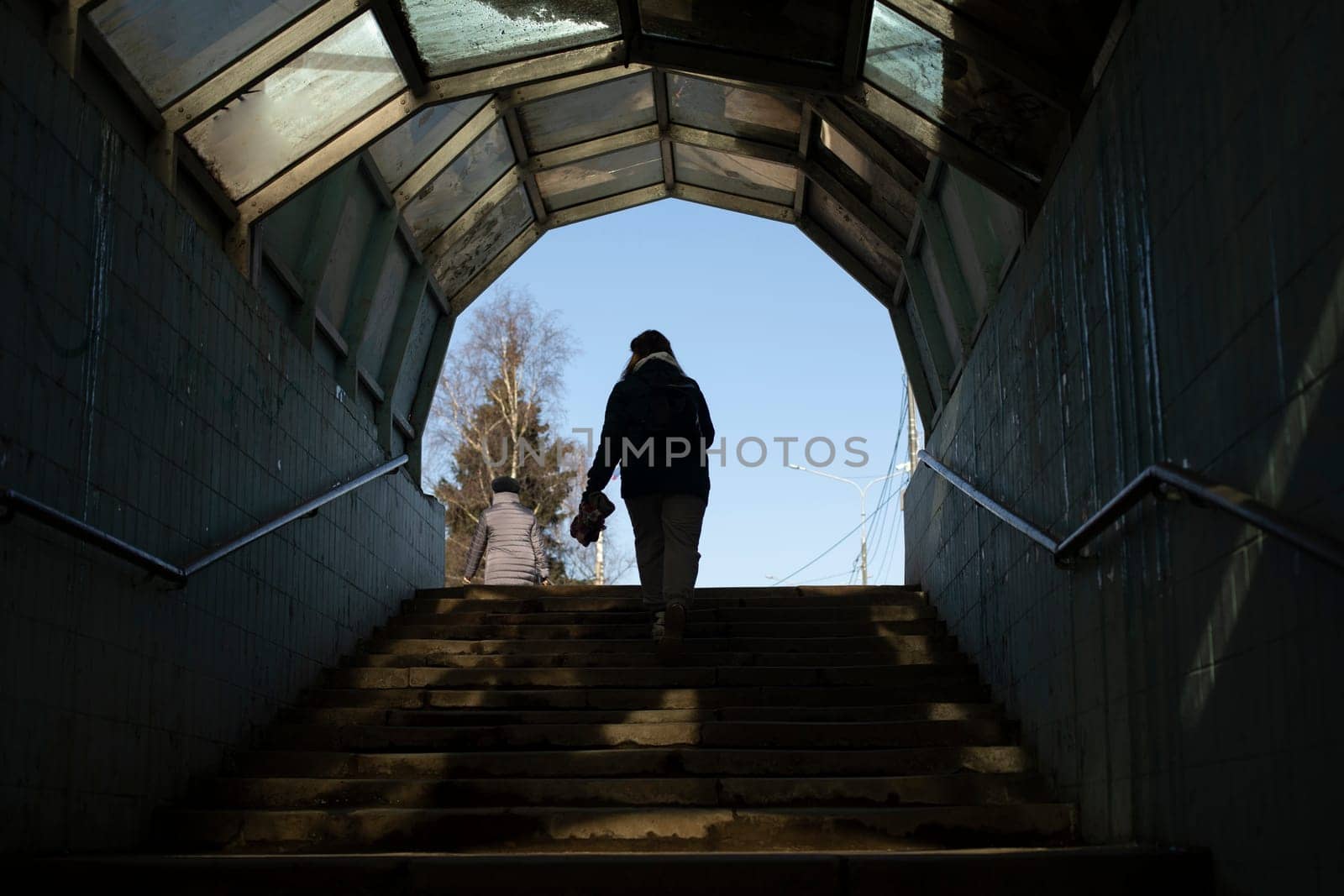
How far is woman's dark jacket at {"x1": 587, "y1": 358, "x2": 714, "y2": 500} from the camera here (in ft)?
26.3

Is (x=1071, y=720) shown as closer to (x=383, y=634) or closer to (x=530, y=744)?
(x=530, y=744)

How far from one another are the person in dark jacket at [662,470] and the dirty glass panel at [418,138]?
2528 millimetres

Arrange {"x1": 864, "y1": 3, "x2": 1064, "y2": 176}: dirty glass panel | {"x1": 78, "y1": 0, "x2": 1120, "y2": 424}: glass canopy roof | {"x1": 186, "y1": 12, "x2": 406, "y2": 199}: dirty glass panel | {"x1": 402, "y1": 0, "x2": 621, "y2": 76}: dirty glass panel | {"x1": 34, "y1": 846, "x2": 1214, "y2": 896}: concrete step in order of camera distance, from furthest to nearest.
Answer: {"x1": 402, "y1": 0, "x2": 621, "y2": 76}: dirty glass panel
{"x1": 186, "y1": 12, "x2": 406, "y2": 199}: dirty glass panel
{"x1": 864, "y1": 3, "x2": 1064, "y2": 176}: dirty glass panel
{"x1": 78, "y1": 0, "x2": 1120, "y2": 424}: glass canopy roof
{"x1": 34, "y1": 846, "x2": 1214, "y2": 896}: concrete step

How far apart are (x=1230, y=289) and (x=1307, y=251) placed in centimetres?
56

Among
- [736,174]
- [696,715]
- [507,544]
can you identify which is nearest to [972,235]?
[696,715]

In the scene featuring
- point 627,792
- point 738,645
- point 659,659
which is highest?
point 738,645

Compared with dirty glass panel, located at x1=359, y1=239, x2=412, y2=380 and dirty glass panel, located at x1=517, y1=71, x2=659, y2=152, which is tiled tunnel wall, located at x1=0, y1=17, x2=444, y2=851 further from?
dirty glass panel, located at x1=517, y1=71, x2=659, y2=152

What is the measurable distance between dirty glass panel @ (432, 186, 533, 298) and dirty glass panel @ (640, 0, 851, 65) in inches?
157

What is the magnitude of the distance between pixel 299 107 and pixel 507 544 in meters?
5.42

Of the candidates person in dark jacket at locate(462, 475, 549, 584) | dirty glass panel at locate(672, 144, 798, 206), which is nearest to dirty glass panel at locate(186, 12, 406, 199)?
dirty glass panel at locate(672, 144, 798, 206)

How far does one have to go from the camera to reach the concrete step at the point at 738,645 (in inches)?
332

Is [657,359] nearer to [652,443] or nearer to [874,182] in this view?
[652,443]

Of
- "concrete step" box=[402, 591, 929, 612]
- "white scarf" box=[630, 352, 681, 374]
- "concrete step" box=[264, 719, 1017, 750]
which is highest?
"white scarf" box=[630, 352, 681, 374]

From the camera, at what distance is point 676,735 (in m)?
6.77
